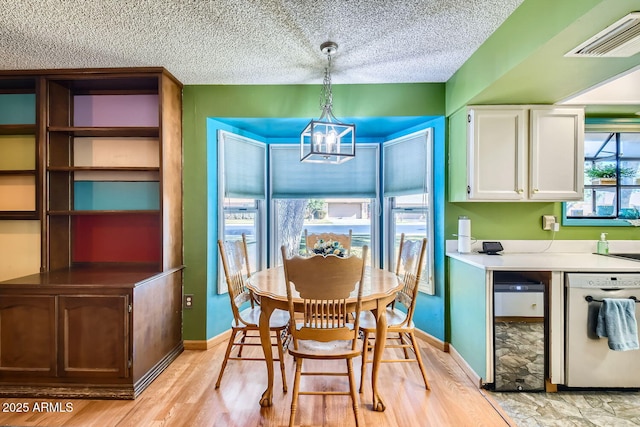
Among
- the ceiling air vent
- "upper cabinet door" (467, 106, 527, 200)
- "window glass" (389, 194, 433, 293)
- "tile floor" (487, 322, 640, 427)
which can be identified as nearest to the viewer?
the ceiling air vent

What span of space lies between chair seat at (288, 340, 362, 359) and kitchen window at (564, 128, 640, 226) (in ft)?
8.42

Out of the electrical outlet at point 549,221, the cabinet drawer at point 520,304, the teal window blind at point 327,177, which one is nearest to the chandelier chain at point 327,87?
the teal window blind at point 327,177

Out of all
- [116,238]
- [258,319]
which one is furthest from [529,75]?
[116,238]

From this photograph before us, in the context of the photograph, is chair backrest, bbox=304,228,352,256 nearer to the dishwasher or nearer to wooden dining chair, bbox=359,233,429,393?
wooden dining chair, bbox=359,233,429,393

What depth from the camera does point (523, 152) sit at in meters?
2.61

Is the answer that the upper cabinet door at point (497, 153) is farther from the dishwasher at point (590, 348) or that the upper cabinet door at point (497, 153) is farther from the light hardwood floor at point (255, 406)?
the light hardwood floor at point (255, 406)

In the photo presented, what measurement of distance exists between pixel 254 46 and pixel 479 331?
2.70 metres

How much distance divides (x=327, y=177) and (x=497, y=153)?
1.74 metres

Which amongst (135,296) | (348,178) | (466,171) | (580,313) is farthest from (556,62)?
(135,296)

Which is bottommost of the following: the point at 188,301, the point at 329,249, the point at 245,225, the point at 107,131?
the point at 188,301

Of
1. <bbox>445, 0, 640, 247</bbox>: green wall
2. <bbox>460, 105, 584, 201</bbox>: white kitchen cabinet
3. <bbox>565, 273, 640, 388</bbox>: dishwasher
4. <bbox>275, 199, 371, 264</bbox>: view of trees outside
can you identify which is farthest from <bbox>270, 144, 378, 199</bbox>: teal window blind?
<bbox>565, 273, 640, 388</bbox>: dishwasher

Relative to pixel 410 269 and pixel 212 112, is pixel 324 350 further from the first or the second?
pixel 212 112

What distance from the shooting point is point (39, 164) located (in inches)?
103

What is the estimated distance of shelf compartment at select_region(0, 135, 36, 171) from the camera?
9.24 ft
